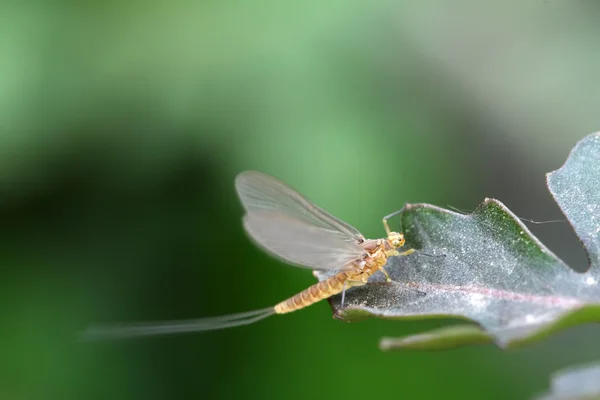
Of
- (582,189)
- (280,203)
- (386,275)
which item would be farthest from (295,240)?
(582,189)

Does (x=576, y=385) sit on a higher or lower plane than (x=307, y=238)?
Answer: higher

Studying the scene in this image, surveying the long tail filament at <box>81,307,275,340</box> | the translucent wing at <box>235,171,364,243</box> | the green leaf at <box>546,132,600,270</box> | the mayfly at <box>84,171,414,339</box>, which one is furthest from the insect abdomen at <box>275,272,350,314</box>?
the green leaf at <box>546,132,600,270</box>

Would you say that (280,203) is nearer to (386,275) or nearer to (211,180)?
(386,275)

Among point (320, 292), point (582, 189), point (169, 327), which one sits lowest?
point (169, 327)

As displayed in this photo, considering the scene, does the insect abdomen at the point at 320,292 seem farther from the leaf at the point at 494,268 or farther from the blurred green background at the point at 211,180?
the blurred green background at the point at 211,180

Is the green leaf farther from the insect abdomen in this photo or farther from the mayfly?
the insect abdomen

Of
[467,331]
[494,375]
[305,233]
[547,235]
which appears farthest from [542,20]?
[467,331]

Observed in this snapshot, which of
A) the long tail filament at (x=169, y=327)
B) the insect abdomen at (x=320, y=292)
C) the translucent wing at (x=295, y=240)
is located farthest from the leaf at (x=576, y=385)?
the long tail filament at (x=169, y=327)
